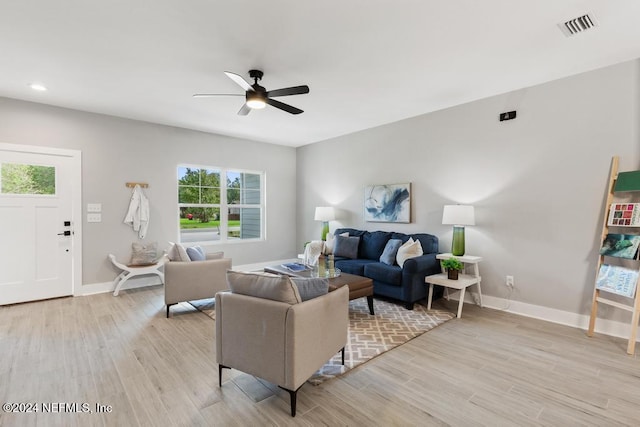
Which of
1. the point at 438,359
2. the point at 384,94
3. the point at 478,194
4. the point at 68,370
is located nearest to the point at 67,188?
the point at 68,370

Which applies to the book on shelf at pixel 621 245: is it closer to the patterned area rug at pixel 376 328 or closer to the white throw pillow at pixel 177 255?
the patterned area rug at pixel 376 328

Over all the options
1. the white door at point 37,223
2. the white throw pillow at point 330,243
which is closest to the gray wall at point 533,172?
the white throw pillow at point 330,243

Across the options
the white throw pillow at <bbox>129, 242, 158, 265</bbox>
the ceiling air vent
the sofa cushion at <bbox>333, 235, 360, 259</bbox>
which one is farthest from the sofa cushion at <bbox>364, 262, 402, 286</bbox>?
the white throw pillow at <bbox>129, 242, 158, 265</bbox>

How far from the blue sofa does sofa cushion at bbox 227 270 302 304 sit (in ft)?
7.35

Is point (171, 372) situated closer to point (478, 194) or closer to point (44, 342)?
point (44, 342)

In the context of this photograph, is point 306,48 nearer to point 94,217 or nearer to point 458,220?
point 458,220

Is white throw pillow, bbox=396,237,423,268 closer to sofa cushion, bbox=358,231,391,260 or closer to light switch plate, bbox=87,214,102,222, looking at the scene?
sofa cushion, bbox=358,231,391,260

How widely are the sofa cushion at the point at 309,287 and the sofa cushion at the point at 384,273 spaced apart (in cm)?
195

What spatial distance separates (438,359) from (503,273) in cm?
193

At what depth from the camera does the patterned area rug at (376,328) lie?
258 cm

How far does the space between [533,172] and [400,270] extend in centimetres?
201

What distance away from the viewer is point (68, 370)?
248 cm

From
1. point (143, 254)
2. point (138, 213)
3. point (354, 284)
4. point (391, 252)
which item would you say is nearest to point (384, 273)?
point (391, 252)

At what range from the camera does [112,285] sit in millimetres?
4859
